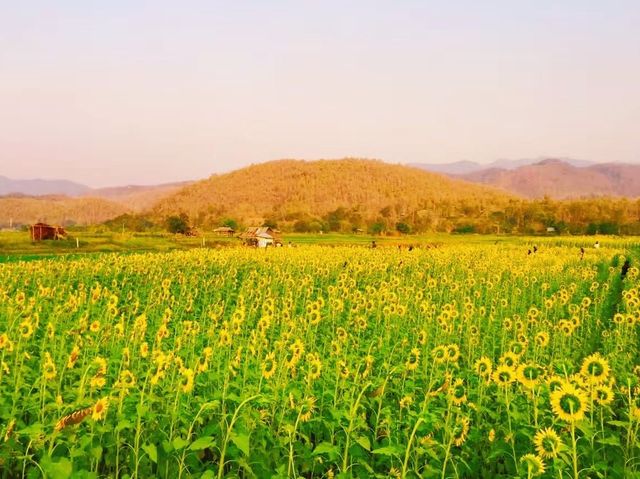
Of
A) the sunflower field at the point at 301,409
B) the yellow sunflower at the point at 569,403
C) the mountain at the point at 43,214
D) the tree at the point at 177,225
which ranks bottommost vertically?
the sunflower field at the point at 301,409

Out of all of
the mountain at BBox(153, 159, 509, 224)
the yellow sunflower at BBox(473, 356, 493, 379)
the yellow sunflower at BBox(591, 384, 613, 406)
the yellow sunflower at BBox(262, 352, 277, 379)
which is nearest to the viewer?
the yellow sunflower at BBox(591, 384, 613, 406)

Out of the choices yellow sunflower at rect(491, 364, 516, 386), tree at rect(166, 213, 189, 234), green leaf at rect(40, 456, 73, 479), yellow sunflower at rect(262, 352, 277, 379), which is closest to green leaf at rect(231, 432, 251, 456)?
green leaf at rect(40, 456, 73, 479)

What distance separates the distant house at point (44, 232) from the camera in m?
42.7

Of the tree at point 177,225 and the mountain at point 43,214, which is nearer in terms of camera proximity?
the tree at point 177,225

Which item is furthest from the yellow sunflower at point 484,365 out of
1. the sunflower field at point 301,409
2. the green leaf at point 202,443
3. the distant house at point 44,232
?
the distant house at point 44,232

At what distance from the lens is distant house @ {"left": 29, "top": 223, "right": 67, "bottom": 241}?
42719mm

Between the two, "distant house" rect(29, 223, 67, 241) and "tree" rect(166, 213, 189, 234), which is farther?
"tree" rect(166, 213, 189, 234)

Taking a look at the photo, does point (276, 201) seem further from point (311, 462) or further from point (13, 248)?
point (311, 462)

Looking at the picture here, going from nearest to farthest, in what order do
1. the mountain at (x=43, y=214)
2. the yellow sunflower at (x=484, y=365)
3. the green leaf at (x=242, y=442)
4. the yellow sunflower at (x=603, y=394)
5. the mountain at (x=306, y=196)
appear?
1. the green leaf at (x=242, y=442)
2. the yellow sunflower at (x=603, y=394)
3. the yellow sunflower at (x=484, y=365)
4. the mountain at (x=306, y=196)
5. the mountain at (x=43, y=214)

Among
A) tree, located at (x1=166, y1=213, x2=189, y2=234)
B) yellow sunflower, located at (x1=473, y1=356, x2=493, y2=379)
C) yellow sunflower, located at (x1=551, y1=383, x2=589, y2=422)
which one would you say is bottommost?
yellow sunflower, located at (x1=473, y1=356, x2=493, y2=379)

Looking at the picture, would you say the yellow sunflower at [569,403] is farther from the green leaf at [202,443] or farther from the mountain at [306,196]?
the mountain at [306,196]

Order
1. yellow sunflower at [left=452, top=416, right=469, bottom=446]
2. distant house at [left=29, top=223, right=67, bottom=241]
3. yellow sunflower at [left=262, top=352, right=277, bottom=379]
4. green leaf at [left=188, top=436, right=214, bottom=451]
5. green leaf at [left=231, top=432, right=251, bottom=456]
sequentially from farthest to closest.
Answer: distant house at [left=29, top=223, right=67, bottom=241]
yellow sunflower at [left=262, top=352, right=277, bottom=379]
yellow sunflower at [left=452, top=416, right=469, bottom=446]
green leaf at [left=188, top=436, right=214, bottom=451]
green leaf at [left=231, top=432, right=251, bottom=456]

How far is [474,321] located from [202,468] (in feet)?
26.1

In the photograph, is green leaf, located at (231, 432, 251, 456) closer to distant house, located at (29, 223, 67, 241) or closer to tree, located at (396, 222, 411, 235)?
distant house, located at (29, 223, 67, 241)
